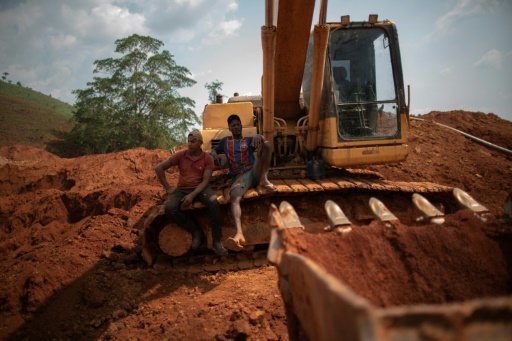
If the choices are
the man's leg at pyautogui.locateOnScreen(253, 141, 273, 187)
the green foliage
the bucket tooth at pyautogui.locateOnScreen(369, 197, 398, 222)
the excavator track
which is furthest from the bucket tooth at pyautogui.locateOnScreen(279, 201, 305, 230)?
the green foliage

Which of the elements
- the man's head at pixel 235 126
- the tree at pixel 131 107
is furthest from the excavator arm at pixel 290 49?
the tree at pixel 131 107

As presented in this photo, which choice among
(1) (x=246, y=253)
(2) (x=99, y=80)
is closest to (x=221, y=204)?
(1) (x=246, y=253)

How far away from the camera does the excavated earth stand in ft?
5.53

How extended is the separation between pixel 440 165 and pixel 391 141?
5202 millimetres

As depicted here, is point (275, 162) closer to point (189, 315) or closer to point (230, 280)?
point (230, 280)

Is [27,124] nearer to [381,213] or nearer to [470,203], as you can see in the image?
[381,213]

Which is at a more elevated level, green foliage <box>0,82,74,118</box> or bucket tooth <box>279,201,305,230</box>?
green foliage <box>0,82,74,118</box>

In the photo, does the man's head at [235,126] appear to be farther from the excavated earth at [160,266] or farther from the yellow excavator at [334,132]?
the excavated earth at [160,266]

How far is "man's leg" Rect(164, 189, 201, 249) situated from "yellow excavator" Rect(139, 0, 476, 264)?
134 mm

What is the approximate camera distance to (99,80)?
16.4 metres

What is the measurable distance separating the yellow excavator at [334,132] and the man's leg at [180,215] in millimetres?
134

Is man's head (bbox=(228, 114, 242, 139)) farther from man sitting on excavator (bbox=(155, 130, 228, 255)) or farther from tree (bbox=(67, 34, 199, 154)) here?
tree (bbox=(67, 34, 199, 154))

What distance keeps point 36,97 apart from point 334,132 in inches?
1806

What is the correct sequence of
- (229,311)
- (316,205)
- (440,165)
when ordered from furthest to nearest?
(440,165) < (316,205) < (229,311)
